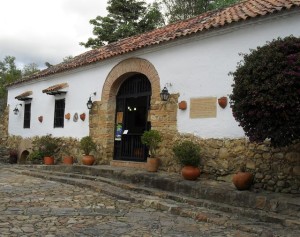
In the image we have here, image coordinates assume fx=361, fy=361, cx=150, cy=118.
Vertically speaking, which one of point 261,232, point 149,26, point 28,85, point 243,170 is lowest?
point 261,232

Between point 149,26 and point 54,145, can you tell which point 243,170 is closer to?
point 54,145

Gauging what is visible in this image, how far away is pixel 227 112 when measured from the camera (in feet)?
28.0

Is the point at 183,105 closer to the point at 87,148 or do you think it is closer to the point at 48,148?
the point at 87,148

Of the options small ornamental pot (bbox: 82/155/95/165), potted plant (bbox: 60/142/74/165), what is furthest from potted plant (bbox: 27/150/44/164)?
small ornamental pot (bbox: 82/155/95/165)

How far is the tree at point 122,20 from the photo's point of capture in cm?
2553

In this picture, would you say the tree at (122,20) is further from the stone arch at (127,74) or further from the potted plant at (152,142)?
the potted plant at (152,142)

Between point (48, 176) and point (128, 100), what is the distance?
141 inches

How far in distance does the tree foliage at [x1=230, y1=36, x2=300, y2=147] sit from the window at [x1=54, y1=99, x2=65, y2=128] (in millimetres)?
9666

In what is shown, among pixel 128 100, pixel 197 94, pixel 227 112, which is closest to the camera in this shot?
pixel 227 112

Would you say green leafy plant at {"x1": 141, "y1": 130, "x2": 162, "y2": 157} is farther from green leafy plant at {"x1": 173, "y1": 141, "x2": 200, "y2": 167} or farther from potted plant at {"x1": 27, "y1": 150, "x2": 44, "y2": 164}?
potted plant at {"x1": 27, "y1": 150, "x2": 44, "y2": 164}

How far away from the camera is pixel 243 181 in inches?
284

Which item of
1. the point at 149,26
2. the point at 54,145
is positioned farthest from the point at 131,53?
the point at 149,26

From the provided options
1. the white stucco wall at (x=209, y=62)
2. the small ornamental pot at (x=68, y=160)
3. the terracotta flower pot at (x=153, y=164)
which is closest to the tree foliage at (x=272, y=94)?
the white stucco wall at (x=209, y=62)

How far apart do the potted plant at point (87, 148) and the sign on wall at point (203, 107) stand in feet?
14.0
